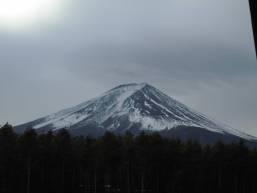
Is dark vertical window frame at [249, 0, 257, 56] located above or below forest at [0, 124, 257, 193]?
below

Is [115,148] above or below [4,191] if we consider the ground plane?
above

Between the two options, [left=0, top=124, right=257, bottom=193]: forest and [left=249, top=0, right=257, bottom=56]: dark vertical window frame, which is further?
[left=0, top=124, right=257, bottom=193]: forest

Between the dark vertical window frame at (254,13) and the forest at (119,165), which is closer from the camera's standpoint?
the dark vertical window frame at (254,13)

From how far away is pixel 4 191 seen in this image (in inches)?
2842

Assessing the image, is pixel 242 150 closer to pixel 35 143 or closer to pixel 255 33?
pixel 35 143

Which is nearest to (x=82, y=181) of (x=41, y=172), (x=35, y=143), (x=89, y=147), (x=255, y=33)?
(x=89, y=147)

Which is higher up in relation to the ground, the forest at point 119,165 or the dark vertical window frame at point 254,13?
the forest at point 119,165

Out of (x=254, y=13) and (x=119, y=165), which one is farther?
(x=119, y=165)

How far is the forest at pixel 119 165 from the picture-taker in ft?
→ 263

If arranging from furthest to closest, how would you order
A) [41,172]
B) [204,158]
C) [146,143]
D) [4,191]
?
[204,158] < [146,143] < [41,172] < [4,191]

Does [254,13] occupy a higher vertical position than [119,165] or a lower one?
lower

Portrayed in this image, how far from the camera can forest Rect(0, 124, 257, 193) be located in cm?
8012

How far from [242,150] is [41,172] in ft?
126

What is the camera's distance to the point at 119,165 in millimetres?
92500
